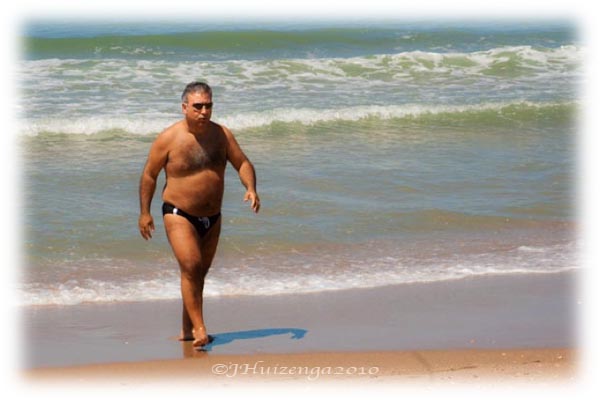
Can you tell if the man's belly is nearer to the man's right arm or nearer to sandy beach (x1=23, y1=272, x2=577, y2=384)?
the man's right arm

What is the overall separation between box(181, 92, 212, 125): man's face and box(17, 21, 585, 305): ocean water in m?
1.69

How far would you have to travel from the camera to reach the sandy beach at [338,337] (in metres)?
6.14

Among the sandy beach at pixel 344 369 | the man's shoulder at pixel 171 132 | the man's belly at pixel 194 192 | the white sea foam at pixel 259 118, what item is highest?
the man's shoulder at pixel 171 132

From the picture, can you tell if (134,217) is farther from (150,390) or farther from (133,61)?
(133,61)

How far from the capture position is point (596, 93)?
57.9ft

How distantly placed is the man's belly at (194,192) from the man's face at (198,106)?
339 mm

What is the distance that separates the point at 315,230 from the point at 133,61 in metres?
9.73

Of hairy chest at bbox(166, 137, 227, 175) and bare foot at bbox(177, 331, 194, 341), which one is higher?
hairy chest at bbox(166, 137, 227, 175)

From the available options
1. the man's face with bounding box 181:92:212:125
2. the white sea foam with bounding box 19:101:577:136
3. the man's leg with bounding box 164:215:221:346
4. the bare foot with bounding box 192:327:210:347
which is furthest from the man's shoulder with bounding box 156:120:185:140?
the white sea foam with bounding box 19:101:577:136

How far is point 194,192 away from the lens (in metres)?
6.61

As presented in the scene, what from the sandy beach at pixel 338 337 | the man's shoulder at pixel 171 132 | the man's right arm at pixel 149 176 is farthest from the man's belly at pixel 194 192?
the sandy beach at pixel 338 337

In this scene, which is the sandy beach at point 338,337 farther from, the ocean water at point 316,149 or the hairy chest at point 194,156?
the hairy chest at point 194,156

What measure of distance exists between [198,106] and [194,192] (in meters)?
0.51

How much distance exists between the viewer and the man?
654 centimetres
